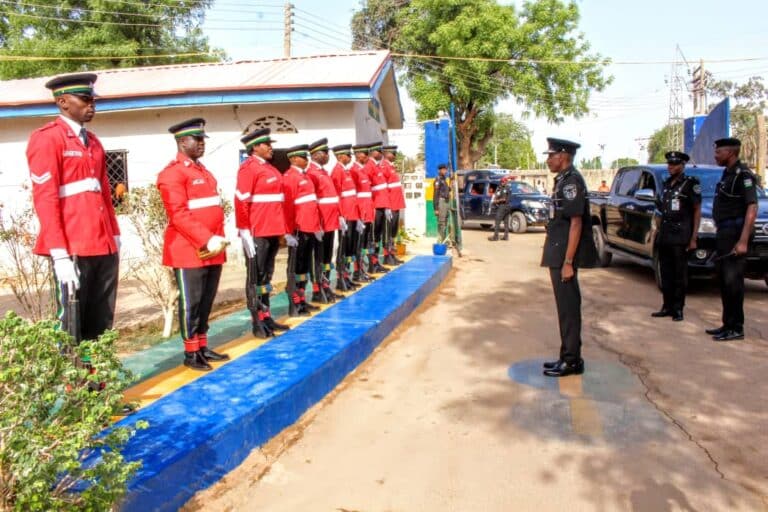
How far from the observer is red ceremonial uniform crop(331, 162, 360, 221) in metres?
8.37

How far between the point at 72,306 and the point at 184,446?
1.13 m

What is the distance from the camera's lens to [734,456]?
3.83 m

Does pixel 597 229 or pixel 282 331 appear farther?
pixel 597 229

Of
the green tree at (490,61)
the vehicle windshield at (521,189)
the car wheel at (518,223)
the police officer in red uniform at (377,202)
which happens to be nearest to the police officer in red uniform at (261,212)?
the police officer in red uniform at (377,202)

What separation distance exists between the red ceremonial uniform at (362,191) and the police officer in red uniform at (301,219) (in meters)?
1.79

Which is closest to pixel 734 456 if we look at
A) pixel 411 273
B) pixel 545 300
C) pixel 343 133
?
pixel 545 300

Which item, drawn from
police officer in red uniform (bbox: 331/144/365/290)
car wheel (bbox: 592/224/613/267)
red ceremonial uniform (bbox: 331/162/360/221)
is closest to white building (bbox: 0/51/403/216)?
police officer in red uniform (bbox: 331/144/365/290)

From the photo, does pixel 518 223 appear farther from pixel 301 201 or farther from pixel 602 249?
pixel 301 201

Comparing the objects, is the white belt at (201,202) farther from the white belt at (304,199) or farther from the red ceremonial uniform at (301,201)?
the white belt at (304,199)

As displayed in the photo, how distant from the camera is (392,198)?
1037 centimetres

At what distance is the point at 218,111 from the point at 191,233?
8835 millimetres

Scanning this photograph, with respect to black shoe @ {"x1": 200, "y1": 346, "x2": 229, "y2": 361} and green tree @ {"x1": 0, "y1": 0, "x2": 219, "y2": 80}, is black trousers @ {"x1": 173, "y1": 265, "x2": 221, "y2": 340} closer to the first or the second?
black shoe @ {"x1": 200, "y1": 346, "x2": 229, "y2": 361}

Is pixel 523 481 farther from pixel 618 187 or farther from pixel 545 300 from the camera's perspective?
pixel 618 187

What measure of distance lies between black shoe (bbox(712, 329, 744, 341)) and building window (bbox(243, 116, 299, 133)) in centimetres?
861
